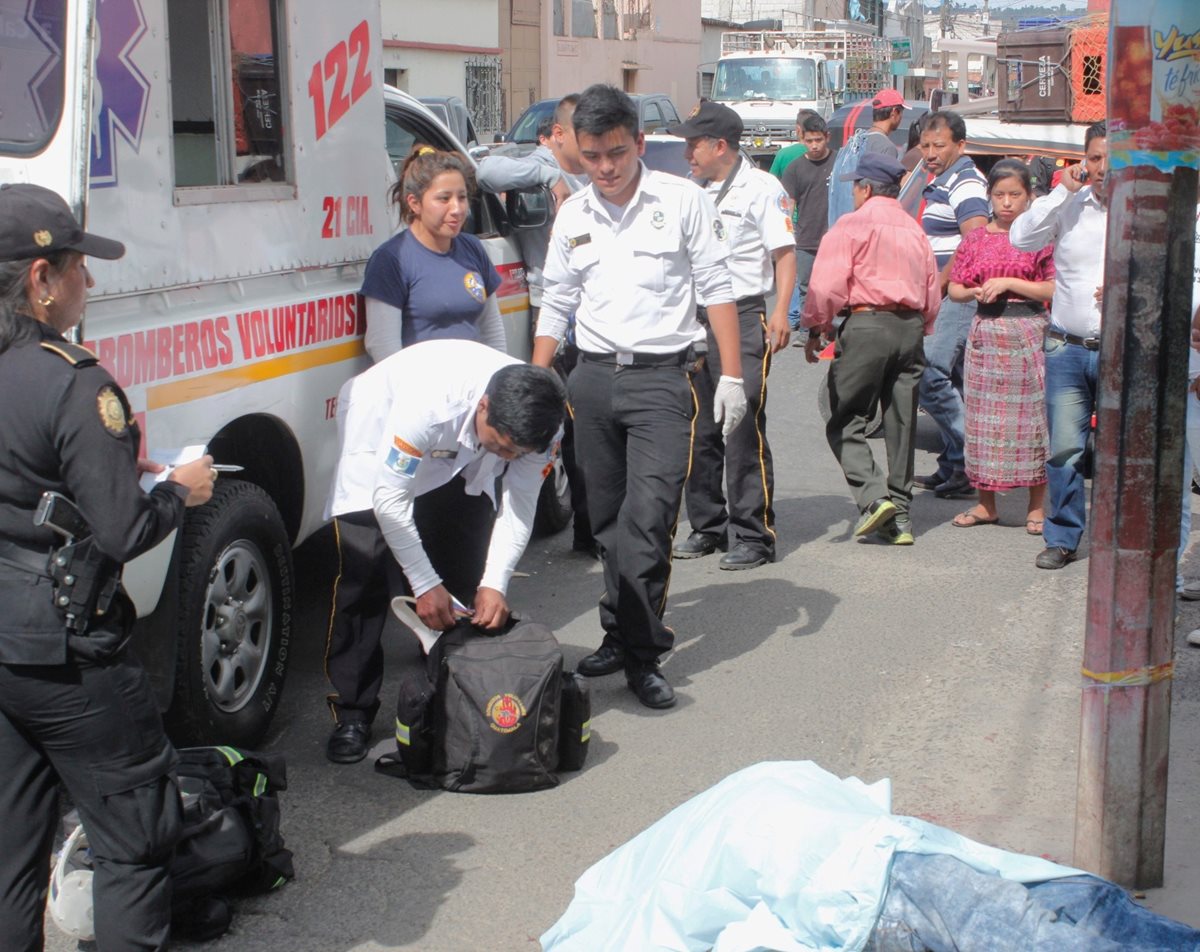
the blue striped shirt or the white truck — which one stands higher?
the white truck

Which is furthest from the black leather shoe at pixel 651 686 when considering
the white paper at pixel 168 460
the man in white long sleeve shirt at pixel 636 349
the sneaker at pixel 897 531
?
the sneaker at pixel 897 531

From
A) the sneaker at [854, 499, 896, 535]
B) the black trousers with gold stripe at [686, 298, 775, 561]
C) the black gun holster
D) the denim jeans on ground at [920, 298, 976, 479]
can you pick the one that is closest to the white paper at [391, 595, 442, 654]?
the black gun holster

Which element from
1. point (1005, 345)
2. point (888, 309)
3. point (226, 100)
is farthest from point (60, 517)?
point (1005, 345)

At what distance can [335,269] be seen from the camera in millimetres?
5121

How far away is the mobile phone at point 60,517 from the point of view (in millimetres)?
2885

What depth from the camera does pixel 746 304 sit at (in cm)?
669

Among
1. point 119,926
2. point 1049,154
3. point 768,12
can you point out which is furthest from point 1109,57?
point 768,12

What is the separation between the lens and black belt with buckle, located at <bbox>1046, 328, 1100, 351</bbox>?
21.0ft

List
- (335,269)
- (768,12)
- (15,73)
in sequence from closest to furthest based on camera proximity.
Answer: (15,73)
(335,269)
(768,12)

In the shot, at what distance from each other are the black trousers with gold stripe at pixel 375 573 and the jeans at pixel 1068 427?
114 inches

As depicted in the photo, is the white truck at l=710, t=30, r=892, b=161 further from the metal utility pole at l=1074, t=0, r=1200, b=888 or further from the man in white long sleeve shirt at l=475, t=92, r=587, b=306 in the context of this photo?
the metal utility pole at l=1074, t=0, r=1200, b=888

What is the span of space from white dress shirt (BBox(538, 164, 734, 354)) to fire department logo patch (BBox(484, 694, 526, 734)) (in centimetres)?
142

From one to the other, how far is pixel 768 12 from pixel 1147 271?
54.9 m

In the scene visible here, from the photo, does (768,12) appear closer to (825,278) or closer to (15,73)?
(825,278)
